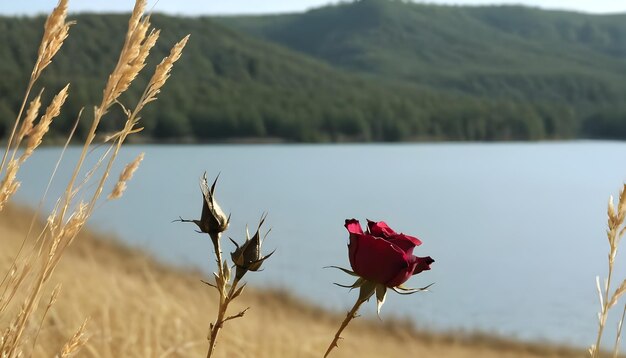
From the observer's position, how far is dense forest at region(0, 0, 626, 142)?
41.5 metres

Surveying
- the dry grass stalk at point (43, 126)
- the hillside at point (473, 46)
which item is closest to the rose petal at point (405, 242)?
the dry grass stalk at point (43, 126)

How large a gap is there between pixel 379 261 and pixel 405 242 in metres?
0.06

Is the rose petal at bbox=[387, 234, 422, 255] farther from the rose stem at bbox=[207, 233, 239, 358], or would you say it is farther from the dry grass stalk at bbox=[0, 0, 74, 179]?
the dry grass stalk at bbox=[0, 0, 74, 179]

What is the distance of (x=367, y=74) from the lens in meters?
78.8

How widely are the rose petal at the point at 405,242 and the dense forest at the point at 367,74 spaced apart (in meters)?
→ 31.0

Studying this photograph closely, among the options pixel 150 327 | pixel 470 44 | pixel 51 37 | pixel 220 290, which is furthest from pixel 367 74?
pixel 220 290

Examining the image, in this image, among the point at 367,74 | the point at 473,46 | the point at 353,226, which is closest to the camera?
the point at 353,226

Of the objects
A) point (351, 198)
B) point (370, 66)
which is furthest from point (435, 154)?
point (370, 66)

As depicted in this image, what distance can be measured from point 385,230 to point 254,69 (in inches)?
2327

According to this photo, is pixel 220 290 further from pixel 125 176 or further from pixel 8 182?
pixel 8 182

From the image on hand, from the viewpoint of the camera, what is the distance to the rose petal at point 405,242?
1.07 m

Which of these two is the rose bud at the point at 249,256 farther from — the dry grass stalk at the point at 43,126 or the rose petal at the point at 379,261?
the dry grass stalk at the point at 43,126

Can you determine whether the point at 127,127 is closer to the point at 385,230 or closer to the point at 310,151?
the point at 385,230

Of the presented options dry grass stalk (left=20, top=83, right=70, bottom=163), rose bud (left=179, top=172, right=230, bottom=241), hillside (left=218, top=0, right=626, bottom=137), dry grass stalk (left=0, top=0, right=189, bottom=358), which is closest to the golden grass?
dry grass stalk (left=0, top=0, right=189, bottom=358)
